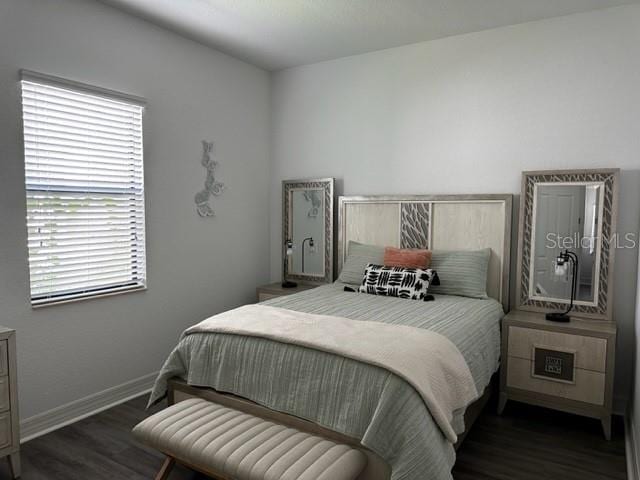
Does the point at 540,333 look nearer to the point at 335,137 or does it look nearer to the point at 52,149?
the point at 335,137

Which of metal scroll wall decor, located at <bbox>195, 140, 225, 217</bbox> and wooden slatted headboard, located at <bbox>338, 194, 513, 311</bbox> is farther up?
metal scroll wall decor, located at <bbox>195, 140, 225, 217</bbox>

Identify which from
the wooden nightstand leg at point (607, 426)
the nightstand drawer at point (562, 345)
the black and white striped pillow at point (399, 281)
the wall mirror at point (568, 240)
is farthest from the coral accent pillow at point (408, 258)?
the wooden nightstand leg at point (607, 426)

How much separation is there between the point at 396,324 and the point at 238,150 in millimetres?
2462

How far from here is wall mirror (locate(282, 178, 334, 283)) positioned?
423 centimetres

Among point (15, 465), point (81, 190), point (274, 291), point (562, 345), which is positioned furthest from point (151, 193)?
point (562, 345)

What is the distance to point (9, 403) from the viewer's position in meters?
2.23

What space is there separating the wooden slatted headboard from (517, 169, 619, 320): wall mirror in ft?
0.49

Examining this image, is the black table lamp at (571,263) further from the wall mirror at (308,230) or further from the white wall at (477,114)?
the wall mirror at (308,230)

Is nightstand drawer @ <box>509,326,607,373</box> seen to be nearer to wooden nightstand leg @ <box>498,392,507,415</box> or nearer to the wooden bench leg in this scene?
wooden nightstand leg @ <box>498,392,507,415</box>

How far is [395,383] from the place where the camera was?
183 cm

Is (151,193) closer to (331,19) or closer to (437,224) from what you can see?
(331,19)

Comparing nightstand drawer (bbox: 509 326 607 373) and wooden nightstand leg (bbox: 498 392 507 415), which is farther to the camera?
wooden nightstand leg (bbox: 498 392 507 415)

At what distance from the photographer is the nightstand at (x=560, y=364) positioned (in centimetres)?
272

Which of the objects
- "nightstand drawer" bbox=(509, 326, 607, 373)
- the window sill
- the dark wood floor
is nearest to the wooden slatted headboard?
"nightstand drawer" bbox=(509, 326, 607, 373)
